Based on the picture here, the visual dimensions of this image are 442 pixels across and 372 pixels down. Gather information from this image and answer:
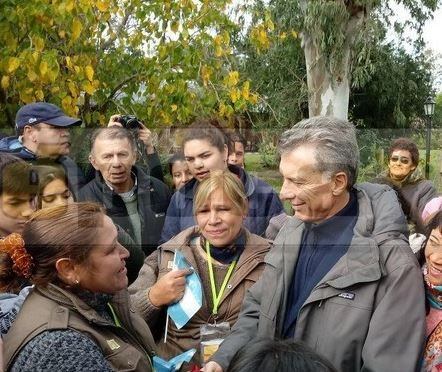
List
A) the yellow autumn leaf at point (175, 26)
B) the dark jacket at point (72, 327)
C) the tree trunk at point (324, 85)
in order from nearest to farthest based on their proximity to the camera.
→ the dark jacket at point (72, 327), the yellow autumn leaf at point (175, 26), the tree trunk at point (324, 85)

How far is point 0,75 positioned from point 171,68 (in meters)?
1.00

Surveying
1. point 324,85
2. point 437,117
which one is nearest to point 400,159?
point 437,117

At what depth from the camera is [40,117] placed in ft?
7.27

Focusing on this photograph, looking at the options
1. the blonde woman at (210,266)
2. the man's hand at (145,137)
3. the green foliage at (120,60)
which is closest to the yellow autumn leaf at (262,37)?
the green foliage at (120,60)

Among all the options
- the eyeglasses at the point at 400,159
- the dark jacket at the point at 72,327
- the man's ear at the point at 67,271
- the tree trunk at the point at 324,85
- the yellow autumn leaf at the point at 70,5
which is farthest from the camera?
the tree trunk at the point at 324,85

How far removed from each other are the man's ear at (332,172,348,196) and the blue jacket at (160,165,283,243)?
1.88ft

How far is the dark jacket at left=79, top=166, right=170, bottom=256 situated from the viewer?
2023 mm

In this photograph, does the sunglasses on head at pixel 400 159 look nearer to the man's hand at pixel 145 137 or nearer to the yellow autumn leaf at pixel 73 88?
the man's hand at pixel 145 137

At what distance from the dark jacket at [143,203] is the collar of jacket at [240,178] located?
0.12 metres

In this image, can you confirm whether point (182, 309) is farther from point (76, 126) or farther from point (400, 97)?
point (400, 97)

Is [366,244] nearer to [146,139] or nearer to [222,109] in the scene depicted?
[146,139]

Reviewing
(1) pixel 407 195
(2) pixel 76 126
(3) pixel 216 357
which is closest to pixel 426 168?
(1) pixel 407 195

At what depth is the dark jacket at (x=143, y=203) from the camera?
2.02 metres

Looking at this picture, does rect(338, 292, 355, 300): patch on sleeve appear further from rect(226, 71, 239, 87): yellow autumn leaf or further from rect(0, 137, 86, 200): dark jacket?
rect(226, 71, 239, 87): yellow autumn leaf
